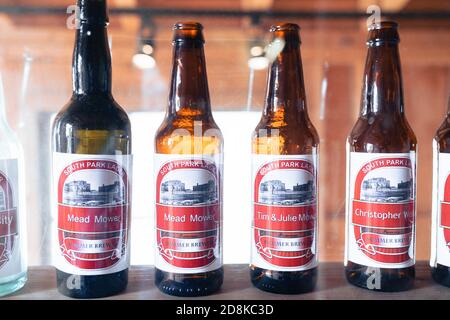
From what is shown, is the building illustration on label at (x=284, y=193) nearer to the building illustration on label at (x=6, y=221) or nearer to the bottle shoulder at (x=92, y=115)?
the bottle shoulder at (x=92, y=115)

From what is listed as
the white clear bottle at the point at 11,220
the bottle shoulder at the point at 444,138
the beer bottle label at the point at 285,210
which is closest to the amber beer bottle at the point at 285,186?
the beer bottle label at the point at 285,210

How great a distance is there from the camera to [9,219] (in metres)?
0.51

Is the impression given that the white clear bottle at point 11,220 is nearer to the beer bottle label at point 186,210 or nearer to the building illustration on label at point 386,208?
the beer bottle label at point 186,210

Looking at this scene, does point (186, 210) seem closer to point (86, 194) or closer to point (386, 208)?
point (86, 194)

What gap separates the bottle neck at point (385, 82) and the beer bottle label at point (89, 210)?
29 centimetres

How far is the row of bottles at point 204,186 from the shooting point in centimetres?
50

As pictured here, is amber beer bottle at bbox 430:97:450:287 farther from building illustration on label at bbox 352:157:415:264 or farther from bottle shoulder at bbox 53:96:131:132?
bottle shoulder at bbox 53:96:131:132

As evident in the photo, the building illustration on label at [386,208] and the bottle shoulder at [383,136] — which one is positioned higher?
the bottle shoulder at [383,136]

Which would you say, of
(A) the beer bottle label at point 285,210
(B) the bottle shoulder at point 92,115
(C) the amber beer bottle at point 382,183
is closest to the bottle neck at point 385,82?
(C) the amber beer bottle at point 382,183

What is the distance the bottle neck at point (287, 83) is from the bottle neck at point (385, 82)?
0.08 metres

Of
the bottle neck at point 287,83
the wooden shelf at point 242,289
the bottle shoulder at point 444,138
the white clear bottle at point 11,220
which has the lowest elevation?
the wooden shelf at point 242,289

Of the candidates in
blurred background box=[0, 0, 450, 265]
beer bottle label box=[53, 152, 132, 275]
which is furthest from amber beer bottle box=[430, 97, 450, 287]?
beer bottle label box=[53, 152, 132, 275]

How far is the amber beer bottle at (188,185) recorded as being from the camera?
1.65 ft

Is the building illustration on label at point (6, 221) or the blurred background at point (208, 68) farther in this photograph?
the blurred background at point (208, 68)
